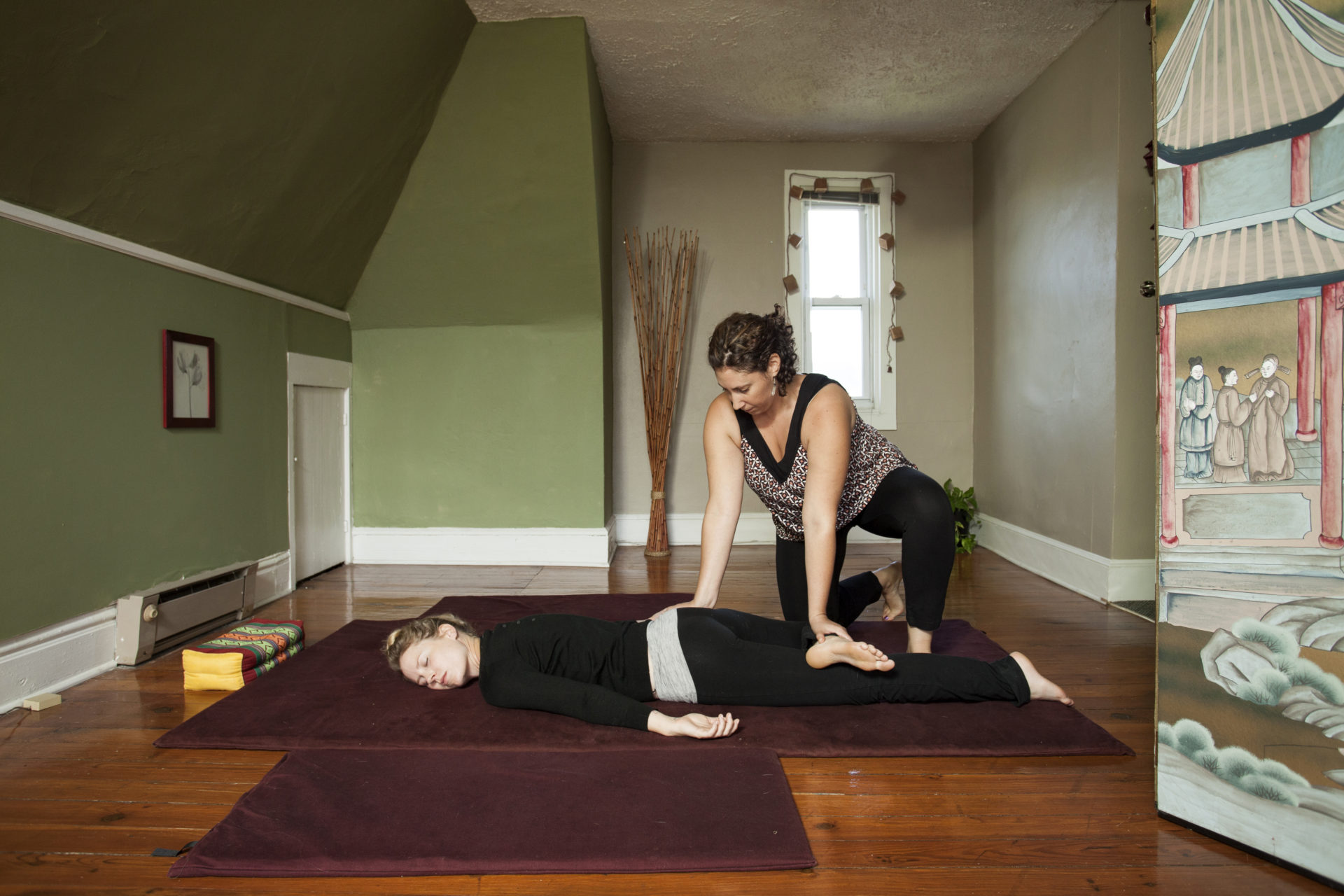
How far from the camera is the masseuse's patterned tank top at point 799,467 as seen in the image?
216 centimetres

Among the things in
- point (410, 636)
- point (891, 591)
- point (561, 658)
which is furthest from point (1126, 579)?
point (410, 636)

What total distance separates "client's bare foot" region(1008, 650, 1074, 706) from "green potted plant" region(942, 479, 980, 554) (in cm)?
260

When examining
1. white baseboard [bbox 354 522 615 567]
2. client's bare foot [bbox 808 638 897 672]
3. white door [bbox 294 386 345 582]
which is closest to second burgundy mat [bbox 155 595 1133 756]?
client's bare foot [bbox 808 638 897 672]

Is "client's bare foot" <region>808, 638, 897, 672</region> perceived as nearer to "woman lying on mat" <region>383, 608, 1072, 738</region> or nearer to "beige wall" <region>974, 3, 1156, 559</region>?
"woman lying on mat" <region>383, 608, 1072, 738</region>

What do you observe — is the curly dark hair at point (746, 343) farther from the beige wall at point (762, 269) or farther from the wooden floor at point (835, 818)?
the beige wall at point (762, 269)

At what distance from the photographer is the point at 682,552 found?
4645 millimetres

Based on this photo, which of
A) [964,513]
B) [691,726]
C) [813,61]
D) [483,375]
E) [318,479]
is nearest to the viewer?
[691,726]

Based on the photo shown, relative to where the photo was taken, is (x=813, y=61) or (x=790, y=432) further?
(x=813, y=61)

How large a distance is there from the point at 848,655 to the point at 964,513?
321 cm

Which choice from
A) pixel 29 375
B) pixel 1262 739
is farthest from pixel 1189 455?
pixel 29 375

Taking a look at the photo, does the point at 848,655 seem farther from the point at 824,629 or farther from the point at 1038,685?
the point at 1038,685

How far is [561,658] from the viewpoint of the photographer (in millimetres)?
1910

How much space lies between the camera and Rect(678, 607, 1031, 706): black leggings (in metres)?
1.87

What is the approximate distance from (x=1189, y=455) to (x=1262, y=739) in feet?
1.66
